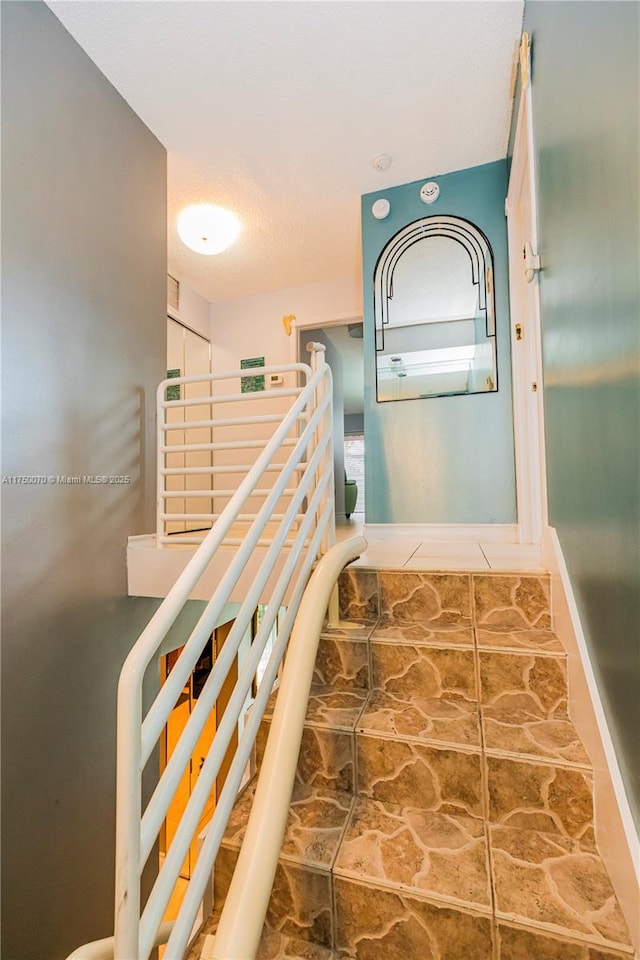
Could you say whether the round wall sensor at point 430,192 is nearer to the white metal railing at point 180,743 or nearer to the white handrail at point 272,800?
the white metal railing at point 180,743

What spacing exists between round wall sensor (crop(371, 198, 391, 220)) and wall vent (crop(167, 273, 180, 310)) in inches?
77.9

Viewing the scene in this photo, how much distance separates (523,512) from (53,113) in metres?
2.82

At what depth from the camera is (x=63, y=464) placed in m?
1.71

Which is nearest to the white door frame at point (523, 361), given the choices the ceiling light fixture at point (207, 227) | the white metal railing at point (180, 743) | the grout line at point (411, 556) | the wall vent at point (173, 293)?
the grout line at point (411, 556)

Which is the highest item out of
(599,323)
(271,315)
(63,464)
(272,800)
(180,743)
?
(271,315)

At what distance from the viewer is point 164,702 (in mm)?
680

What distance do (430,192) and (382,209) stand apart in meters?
0.31

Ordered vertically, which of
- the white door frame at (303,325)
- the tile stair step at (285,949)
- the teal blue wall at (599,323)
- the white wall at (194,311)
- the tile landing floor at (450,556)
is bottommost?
the tile stair step at (285,949)

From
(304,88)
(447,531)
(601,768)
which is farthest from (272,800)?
(304,88)

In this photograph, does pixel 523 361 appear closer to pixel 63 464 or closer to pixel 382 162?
pixel 382 162

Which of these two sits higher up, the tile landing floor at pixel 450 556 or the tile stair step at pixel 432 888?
the tile landing floor at pixel 450 556

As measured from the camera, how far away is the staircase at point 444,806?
0.81 metres

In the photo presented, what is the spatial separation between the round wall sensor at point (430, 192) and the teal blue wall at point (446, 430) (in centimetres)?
3

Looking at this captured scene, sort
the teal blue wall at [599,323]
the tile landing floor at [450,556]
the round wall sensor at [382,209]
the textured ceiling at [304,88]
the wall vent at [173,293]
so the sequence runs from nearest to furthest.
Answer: the teal blue wall at [599,323], the tile landing floor at [450,556], the textured ceiling at [304,88], the round wall sensor at [382,209], the wall vent at [173,293]
